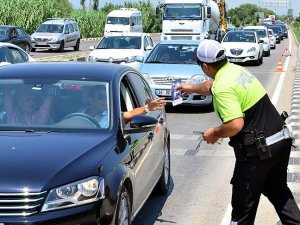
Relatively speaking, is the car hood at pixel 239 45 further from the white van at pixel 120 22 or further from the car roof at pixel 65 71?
the car roof at pixel 65 71

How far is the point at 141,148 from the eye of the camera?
5695mm

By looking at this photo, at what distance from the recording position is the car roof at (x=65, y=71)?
599cm

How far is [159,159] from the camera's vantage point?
6.63 meters

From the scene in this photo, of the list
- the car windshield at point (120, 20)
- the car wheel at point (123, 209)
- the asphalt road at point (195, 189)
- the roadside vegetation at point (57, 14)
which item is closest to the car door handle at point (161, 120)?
the asphalt road at point (195, 189)

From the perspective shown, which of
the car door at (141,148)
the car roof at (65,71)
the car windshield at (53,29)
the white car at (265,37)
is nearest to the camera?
the car door at (141,148)

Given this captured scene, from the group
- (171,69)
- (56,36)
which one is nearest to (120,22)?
(56,36)

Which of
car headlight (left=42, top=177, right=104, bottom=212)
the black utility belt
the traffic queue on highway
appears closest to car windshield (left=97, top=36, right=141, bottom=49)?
the traffic queue on highway

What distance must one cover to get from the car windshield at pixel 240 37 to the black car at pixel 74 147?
25.0 m

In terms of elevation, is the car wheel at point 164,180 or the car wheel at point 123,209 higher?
the car wheel at point 123,209

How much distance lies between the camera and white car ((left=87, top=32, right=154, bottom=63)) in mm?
21875

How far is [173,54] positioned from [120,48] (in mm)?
6863

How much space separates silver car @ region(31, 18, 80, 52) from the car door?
32167mm

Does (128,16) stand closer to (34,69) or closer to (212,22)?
(212,22)

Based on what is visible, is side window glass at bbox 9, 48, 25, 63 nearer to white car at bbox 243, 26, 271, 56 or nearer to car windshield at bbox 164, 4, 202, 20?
car windshield at bbox 164, 4, 202, 20
